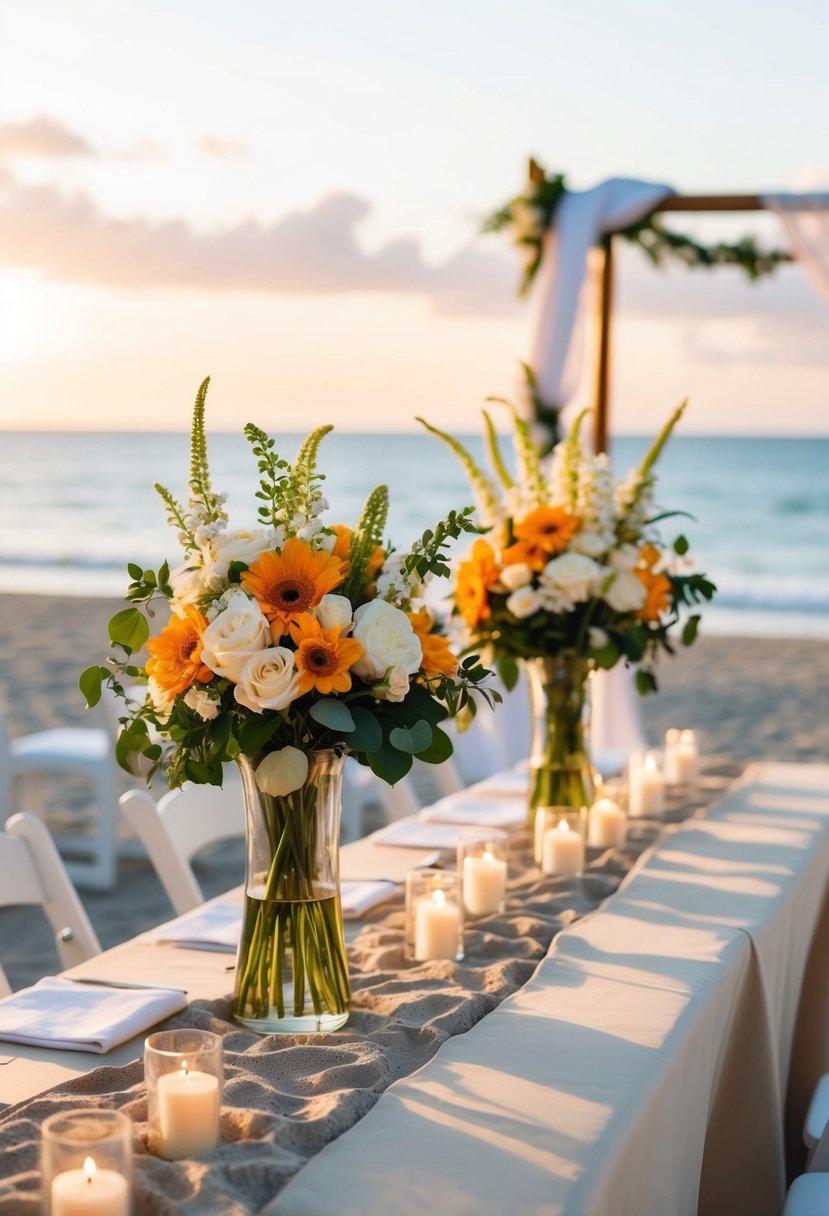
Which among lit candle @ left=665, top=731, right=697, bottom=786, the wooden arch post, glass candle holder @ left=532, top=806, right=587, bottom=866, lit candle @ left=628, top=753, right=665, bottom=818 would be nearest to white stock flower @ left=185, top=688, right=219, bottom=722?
glass candle holder @ left=532, top=806, right=587, bottom=866

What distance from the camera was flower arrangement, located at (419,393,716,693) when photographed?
8.15 feet

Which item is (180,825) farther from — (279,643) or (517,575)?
(279,643)

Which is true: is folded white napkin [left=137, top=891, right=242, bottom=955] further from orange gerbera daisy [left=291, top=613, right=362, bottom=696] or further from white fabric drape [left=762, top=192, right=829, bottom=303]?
white fabric drape [left=762, top=192, right=829, bottom=303]

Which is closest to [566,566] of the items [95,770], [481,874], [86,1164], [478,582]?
[478,582]

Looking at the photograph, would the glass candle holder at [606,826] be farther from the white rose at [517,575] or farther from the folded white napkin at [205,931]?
the folded white napkin at [205,931]

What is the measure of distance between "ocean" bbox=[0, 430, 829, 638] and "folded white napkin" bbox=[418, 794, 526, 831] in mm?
14686

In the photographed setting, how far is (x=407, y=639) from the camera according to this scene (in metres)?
1.55

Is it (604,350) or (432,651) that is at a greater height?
(604,350)

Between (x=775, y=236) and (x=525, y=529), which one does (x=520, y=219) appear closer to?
(x=775, y=236)

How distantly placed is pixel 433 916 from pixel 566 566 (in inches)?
30.8

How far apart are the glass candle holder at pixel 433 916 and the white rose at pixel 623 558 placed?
781mm

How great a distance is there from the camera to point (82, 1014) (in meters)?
1.68

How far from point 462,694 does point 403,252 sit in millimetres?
25555

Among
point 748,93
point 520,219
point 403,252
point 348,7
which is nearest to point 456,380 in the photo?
point 403,252
